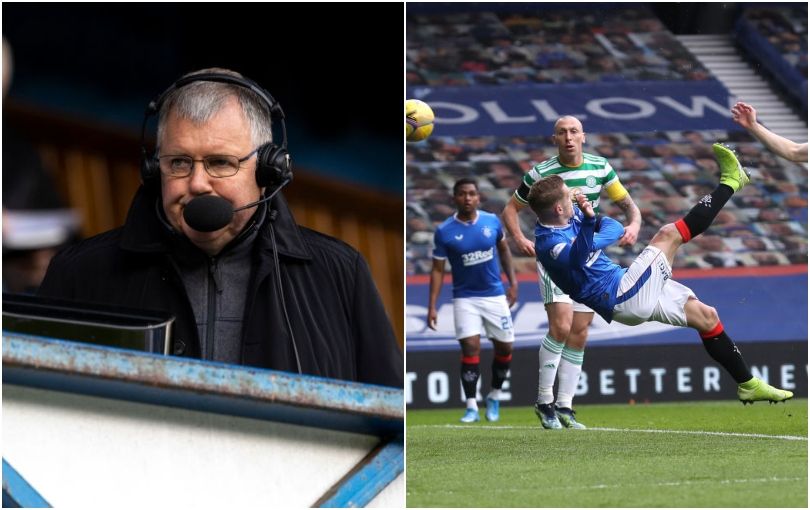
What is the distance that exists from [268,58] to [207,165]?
117 centimetres

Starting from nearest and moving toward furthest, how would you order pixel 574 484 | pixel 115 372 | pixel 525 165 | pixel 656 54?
pixel 115 372
pixel 574 484
pixel 525 165
pixel 656 54

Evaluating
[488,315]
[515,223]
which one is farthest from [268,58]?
[488,315]

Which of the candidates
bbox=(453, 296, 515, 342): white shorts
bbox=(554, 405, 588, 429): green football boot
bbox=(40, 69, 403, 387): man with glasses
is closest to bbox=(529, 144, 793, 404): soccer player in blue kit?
bbox=(554, 405, 588, 429): green football boot

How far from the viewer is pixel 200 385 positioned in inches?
74.4

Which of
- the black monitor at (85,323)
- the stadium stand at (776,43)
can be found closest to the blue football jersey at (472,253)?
the stadium stand at (776,43)

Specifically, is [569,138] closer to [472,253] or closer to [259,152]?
[472,253]

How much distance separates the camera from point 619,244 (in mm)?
3562

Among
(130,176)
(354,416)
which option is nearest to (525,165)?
→ (130,176)

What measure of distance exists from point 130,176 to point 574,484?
1.38 metres

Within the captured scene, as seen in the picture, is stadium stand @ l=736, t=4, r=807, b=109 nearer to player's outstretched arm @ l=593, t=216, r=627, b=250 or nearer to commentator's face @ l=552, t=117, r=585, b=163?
commentator's face @ l=552, t=117, r=585, b=163

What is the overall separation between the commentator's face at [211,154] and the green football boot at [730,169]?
1850 mm

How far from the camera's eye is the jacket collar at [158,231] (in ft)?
7.36

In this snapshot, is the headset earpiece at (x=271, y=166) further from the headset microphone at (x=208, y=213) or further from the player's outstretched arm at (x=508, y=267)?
the player's outstretched arm at (x=508, y=267)

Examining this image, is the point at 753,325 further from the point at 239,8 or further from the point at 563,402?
the point at 239,8
